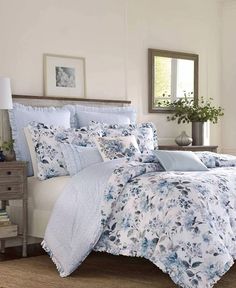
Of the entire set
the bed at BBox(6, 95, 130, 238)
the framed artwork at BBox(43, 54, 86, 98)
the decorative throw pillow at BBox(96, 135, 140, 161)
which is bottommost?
the bed at BBox(6, 95, 130, 238)

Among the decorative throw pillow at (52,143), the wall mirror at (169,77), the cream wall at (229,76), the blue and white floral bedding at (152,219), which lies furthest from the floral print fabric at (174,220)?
the cream wall at (229,76)

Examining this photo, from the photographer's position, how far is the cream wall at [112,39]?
5.82m

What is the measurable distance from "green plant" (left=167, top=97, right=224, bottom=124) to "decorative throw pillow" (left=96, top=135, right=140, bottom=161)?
1.83 m

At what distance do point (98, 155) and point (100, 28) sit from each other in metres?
1.81

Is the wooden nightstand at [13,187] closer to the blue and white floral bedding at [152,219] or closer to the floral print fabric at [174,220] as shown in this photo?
the blue and white floral bedding at [152,219]

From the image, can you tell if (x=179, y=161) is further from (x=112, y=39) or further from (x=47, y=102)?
(x=112, y=39)

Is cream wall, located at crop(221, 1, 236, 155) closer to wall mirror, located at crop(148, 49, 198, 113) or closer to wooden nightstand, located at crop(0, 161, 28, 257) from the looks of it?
wall mirror, located at crop(148, 49, 198, 113)

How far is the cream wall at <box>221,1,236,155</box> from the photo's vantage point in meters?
7.77

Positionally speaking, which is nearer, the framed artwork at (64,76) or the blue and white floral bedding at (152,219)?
the blue and white floral bedding at (152,219)

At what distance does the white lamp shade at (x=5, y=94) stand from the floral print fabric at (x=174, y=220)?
1254 mm

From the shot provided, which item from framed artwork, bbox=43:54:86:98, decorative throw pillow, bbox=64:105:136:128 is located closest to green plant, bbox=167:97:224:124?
decorative throw pillow, bbox=64:105:136:128

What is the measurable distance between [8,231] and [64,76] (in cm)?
182

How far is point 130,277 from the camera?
176 inches

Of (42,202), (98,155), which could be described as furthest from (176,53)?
(42,202)
